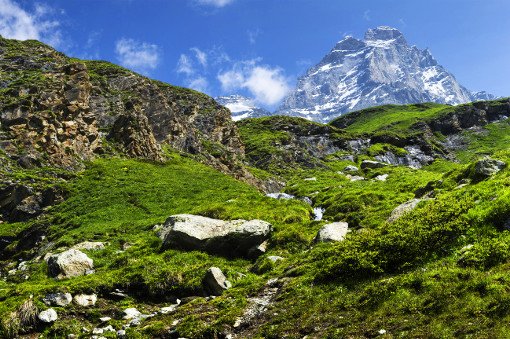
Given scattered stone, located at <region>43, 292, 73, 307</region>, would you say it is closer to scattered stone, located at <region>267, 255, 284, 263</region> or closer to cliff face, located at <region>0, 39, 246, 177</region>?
scattered stone, located at <region>267, 255, 284, 263</region>

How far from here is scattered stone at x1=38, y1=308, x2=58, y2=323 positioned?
1911 cm

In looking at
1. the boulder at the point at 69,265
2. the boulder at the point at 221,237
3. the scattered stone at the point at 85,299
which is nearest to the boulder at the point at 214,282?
the scattered stone at the point at 85,299

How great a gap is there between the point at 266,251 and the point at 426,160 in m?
131

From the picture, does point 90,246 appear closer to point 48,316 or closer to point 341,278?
point 48,316

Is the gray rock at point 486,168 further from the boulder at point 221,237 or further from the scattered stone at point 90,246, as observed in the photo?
the scattered stone at point 90,246

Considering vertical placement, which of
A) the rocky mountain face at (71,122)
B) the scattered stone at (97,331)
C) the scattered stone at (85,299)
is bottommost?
the scattered stone at (97,331)

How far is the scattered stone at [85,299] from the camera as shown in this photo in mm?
21377

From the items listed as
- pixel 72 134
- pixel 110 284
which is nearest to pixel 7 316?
pixel 110 284

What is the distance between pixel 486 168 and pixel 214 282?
19.6 metres

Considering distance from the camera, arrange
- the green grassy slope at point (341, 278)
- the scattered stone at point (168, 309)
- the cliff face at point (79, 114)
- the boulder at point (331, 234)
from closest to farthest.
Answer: the green grassy slope at point (341, 278) < the scattered stone at point (168, 309) < the boulder at point (331, 234) < the cliff face at point (79, 114)

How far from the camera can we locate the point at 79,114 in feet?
239

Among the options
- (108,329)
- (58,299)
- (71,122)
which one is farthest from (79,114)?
(108,329)

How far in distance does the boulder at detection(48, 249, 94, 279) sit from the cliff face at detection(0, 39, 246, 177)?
115 ft

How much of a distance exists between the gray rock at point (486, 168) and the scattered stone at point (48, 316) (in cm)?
2631
